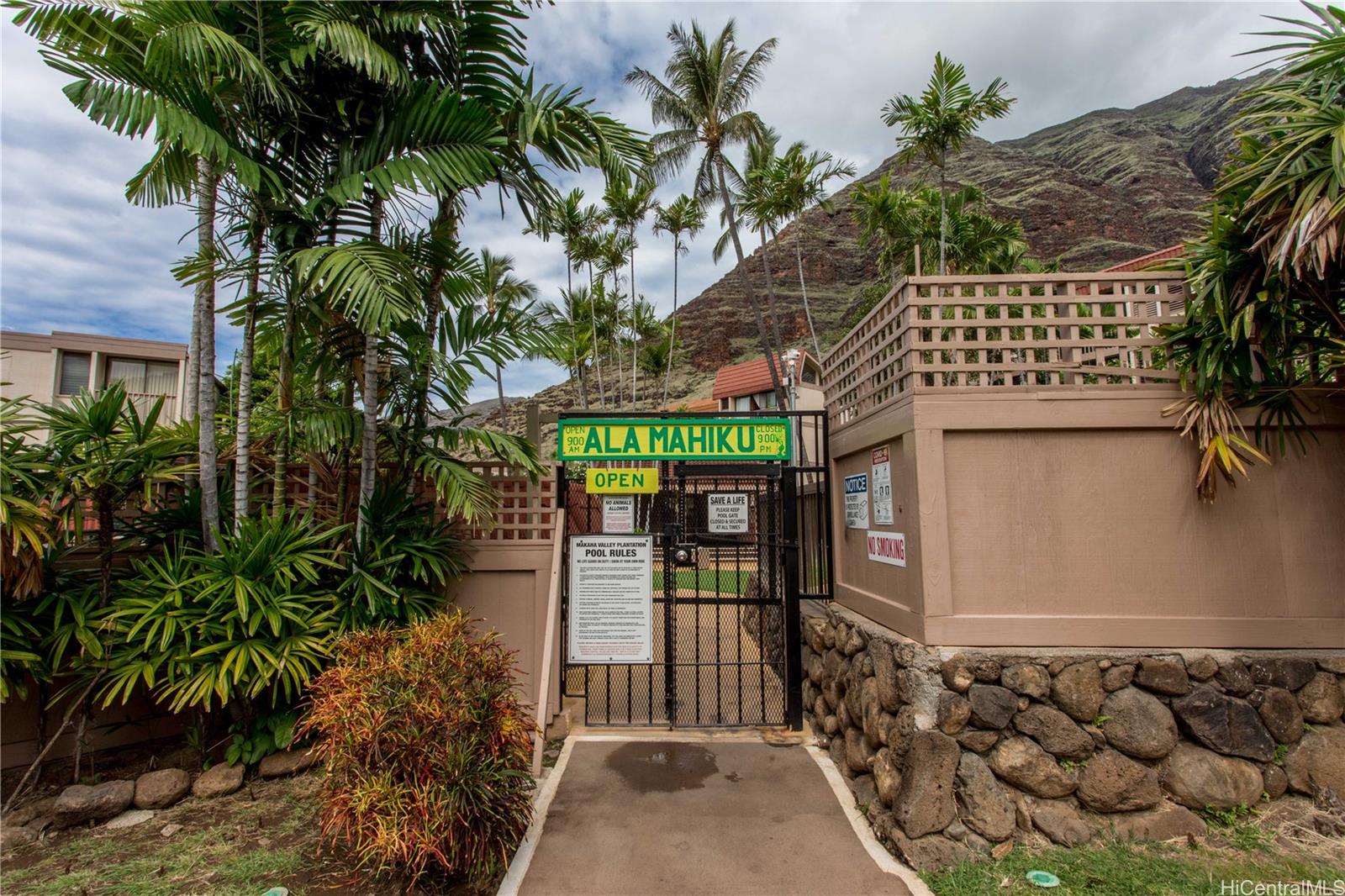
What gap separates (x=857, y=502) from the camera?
5242 millimetres

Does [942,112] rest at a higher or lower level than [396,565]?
higher

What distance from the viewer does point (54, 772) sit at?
4.33m

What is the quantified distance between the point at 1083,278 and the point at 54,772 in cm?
787

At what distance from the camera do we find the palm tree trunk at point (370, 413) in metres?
4.74

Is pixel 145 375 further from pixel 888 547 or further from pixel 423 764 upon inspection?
pixel 888 547

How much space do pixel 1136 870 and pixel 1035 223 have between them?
60.5 m

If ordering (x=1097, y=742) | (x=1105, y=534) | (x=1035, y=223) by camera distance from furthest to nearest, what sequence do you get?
(x=1035, y=223)
(x=1105, y=534)
(x=1097, y=742)

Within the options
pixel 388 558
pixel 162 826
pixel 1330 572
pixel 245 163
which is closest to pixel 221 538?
pixel 388 558

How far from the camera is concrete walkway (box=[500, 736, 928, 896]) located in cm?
340

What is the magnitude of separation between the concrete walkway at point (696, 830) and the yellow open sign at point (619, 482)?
2252 mm

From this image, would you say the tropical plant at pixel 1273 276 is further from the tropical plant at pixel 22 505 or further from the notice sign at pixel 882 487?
the tropical plant at pixel 22 505

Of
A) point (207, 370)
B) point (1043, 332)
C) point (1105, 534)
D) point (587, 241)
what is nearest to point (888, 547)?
point (1105, 534)

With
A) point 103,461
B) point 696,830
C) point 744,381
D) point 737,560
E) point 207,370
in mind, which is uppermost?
point 744,381
